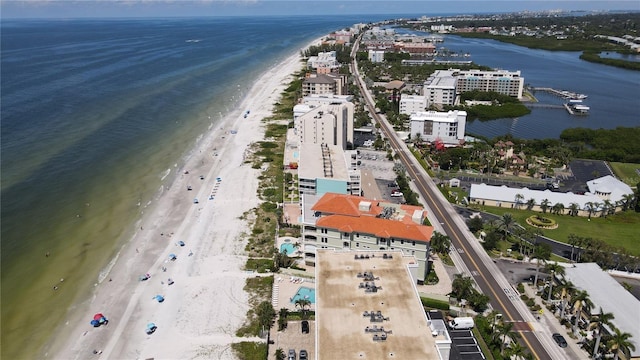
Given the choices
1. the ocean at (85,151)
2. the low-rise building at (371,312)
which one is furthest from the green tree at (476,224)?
the ocean at (85,151)

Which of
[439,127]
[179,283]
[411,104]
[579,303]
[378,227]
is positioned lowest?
[179,283]

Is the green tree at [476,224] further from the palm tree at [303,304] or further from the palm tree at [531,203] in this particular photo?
the palm tree at [303,304]

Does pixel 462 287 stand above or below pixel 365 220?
below

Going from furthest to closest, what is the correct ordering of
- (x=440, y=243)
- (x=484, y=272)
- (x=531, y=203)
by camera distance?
(x=531, y=203) < (x=440, y=243) < (x=484, y=272)

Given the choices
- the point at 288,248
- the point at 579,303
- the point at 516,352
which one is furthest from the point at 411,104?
the point at 516,352

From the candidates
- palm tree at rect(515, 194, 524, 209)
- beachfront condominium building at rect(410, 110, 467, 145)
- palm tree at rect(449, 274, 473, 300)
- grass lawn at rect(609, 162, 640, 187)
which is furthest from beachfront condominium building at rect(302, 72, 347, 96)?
palm tree at rect(449, 274, 473, 300)

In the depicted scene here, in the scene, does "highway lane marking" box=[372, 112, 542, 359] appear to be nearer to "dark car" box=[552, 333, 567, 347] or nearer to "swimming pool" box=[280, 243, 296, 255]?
"dark car" box=[552, 333, 567, 347]

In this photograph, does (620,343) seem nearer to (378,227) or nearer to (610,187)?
(378,227)
